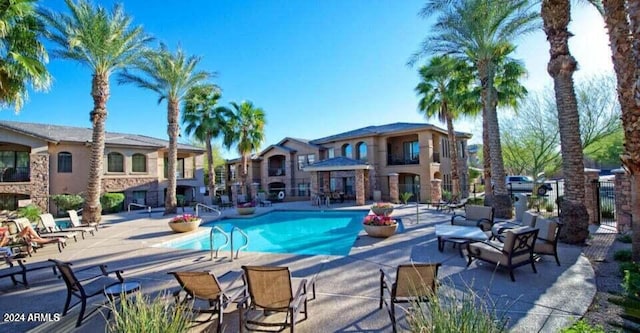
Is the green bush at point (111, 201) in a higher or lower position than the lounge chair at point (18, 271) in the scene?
higher

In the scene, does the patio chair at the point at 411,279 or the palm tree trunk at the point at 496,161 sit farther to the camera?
the palm tree trunk at the point at 496,161

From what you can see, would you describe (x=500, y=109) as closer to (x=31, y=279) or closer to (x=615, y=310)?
(x=615, y=310)

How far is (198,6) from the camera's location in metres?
11.6

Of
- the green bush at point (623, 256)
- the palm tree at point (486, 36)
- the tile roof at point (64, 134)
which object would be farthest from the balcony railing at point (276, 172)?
the green bush at point (623, 256)

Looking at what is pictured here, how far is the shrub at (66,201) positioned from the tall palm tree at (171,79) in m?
7.09

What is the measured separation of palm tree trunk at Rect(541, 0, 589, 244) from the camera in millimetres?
8438

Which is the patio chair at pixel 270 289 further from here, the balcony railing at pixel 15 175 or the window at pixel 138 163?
the balcony railing at pixel 15 175

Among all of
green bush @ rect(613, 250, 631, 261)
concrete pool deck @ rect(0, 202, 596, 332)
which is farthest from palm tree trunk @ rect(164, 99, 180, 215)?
green bush @ rect(613, 250, 631, 261)

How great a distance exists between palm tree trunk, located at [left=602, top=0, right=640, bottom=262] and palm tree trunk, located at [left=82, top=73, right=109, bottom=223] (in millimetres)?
19316

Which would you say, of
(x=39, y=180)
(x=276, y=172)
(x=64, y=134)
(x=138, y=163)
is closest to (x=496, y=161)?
(x=276, y=172)

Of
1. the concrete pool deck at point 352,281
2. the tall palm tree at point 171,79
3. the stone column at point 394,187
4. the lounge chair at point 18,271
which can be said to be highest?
the tall palm tree at point 171,79

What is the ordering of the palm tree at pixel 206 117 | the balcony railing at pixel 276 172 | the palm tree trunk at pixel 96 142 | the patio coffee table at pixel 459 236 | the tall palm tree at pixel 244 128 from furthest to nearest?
the balcony railing at pixel 276 172
the tall palm tree at pixel 244 128
the palm tree at pixel 206 117
the palm tree trunk at pixel 96 142
the patio coffee table at pixel 459 236

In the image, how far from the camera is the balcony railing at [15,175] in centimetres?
2006

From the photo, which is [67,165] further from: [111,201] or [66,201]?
[111,201]
